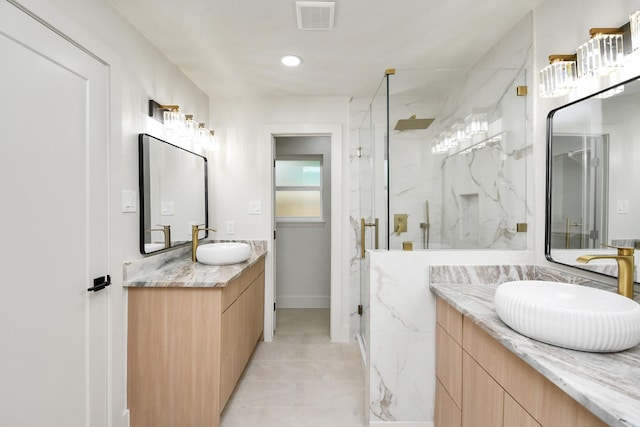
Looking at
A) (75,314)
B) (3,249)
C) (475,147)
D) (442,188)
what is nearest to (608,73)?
(475,147)

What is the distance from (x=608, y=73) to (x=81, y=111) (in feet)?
7.23

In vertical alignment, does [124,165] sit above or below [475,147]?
below

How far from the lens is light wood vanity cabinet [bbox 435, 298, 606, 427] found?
0.82 meters

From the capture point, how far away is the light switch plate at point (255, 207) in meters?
2.84

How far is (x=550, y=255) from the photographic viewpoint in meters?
1.53

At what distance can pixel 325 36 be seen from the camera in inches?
72.0

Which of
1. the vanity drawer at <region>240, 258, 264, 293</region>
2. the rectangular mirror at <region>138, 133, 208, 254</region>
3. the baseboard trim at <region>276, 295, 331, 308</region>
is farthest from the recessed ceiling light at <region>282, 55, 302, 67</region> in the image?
the baseboard trim at <region>276, 295, 331, 308</region>

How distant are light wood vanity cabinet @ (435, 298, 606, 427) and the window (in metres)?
2.57

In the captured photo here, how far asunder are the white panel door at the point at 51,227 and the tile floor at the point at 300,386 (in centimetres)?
83

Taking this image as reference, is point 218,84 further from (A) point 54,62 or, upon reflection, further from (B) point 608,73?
(B) point 608,73

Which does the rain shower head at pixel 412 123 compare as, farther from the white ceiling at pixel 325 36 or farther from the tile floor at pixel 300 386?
the tile floor at pixel 300 386

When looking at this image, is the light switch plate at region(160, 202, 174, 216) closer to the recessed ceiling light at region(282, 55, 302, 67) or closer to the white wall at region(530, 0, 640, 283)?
the recessed ceiling light at region(282, 55, 302, 67)

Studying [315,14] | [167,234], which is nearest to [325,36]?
[315,14]

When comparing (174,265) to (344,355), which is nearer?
(174,265)
